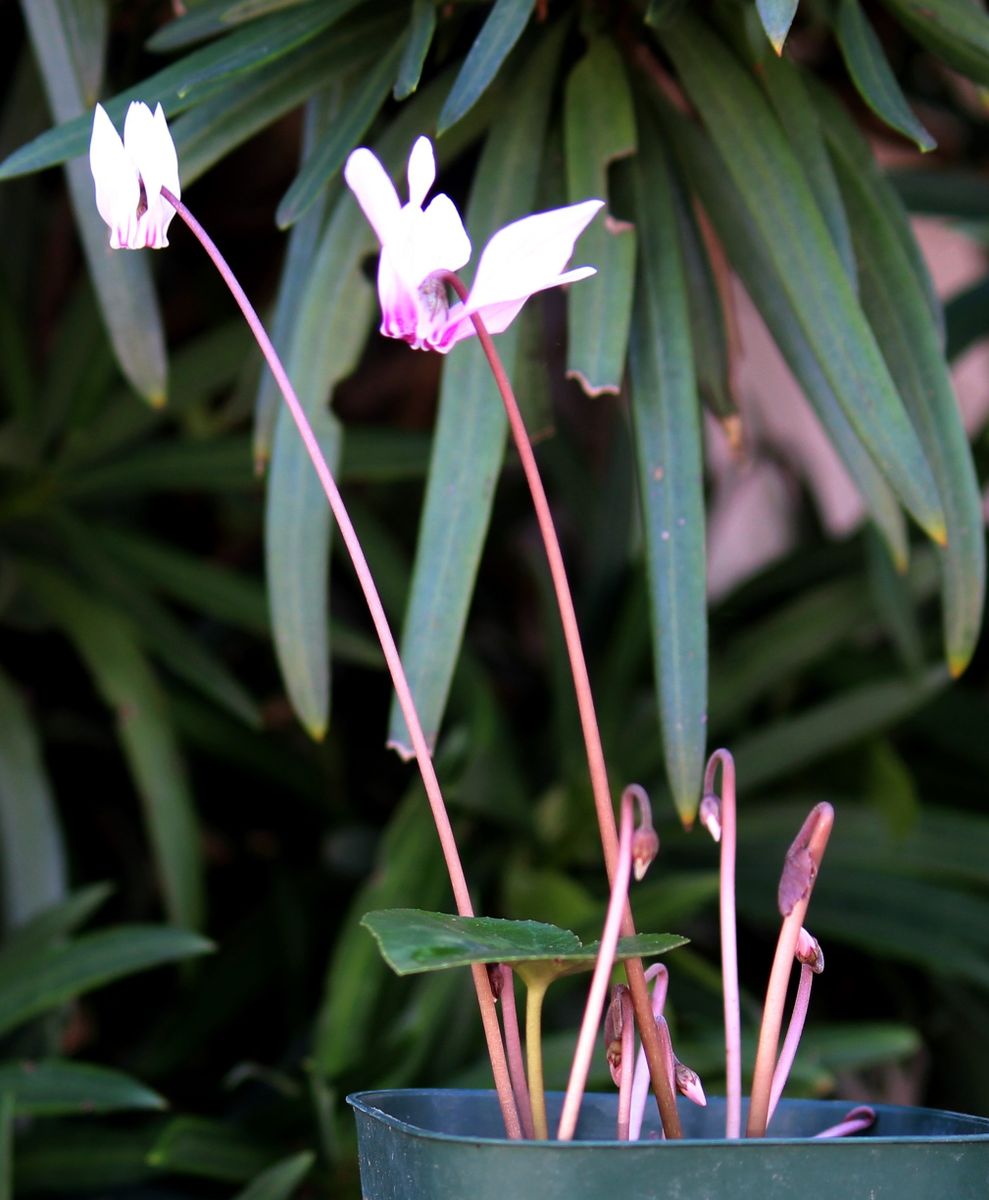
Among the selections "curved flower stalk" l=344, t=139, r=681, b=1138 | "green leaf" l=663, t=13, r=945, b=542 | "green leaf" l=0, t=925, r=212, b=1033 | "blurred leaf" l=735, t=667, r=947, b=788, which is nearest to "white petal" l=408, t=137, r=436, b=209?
"curved flower stalk" l=344, t=139, r=681, b=1138

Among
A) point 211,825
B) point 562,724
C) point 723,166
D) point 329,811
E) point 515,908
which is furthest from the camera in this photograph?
point 211,825

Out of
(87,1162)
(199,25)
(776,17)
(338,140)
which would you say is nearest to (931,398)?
(776,17)

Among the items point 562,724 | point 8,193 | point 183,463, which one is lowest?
point 562,724

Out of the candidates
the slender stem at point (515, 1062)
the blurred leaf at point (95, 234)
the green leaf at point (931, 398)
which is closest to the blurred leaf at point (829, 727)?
the green leaf at point (931, 398)

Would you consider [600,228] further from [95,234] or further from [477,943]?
[477,943]

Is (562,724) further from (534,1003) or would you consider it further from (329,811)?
(534,1003)

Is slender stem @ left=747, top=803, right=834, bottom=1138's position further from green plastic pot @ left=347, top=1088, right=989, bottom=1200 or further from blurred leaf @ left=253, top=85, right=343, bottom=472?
blurred leaf @ left=253, top=85, right=343, bottom=472

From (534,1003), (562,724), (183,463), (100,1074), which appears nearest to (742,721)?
(562,724)
